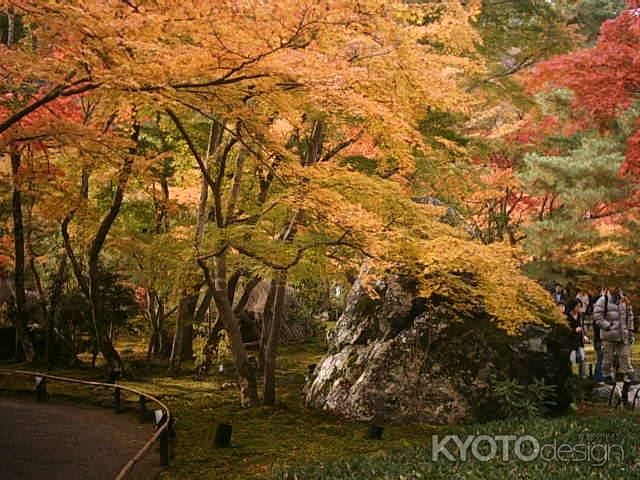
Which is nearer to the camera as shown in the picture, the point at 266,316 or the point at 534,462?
the point at 534,462

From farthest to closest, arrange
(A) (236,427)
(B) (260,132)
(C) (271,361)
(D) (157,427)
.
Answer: (C) (271,361), (A) (236,427), (D) (157,427), (B) (260,132)

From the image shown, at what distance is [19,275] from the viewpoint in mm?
13398

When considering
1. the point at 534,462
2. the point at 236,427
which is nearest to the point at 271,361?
the point at 236,427

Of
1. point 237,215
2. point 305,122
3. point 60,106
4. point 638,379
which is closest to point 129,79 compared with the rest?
point 237,215

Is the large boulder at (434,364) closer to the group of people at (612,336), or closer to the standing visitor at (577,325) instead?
the group of people at (612,336)

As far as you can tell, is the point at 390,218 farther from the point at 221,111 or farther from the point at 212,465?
the point at 212,465

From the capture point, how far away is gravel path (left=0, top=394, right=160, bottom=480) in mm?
6769

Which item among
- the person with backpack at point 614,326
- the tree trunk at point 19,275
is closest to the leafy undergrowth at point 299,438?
Result: the tree trunk at point 19,275

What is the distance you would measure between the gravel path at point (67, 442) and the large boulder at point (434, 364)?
3.50 metres

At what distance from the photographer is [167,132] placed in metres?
13.9

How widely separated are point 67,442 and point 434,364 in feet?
18.2

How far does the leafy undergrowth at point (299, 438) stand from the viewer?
5.45m

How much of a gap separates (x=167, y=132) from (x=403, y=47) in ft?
28.1

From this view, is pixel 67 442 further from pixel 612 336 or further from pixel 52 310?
pixel 612 336
